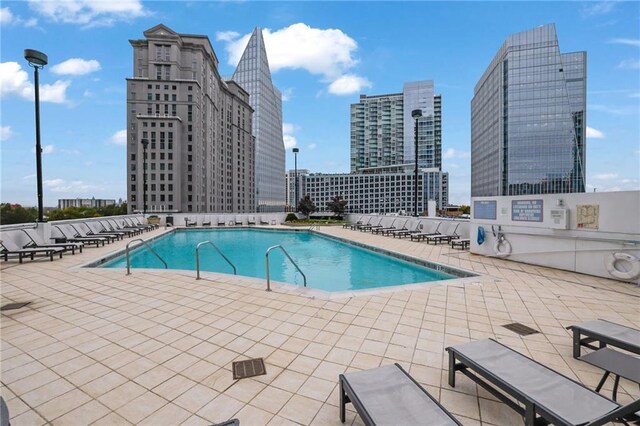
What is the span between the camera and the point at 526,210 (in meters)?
7.62

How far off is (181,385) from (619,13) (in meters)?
10.2

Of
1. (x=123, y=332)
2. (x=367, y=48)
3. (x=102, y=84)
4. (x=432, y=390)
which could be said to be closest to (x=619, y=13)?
(x=432, y=390)

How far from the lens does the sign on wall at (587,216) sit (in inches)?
244

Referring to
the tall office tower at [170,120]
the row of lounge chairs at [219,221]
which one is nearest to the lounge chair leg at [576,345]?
the row of lounge chairs at [219,221]

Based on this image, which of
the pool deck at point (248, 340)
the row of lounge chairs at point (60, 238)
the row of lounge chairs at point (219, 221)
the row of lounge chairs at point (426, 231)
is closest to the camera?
the pool deck at point (248, 340)

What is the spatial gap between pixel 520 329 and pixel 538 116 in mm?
87860

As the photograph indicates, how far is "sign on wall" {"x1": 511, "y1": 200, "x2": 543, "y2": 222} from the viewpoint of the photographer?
735 cm

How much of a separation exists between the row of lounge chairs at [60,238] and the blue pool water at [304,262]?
143 centimetres

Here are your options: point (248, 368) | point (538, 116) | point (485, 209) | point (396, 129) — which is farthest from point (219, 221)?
point (396, 129)

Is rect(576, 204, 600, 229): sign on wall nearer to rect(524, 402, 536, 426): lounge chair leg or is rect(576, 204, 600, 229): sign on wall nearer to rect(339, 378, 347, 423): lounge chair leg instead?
rect(524, 402, 536, 426): lounge chair leg

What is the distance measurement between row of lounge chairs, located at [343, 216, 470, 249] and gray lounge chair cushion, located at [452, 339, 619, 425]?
356 inches

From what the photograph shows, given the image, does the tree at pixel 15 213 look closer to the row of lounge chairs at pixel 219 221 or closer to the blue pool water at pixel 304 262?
the row of lounge chairs at pixel 219 221

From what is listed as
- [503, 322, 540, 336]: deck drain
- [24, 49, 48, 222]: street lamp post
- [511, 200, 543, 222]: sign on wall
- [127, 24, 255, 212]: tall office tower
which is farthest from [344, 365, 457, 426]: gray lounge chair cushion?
[127, 24, 255, 212]: tall office tower

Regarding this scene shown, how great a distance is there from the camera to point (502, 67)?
75188 millimetres
